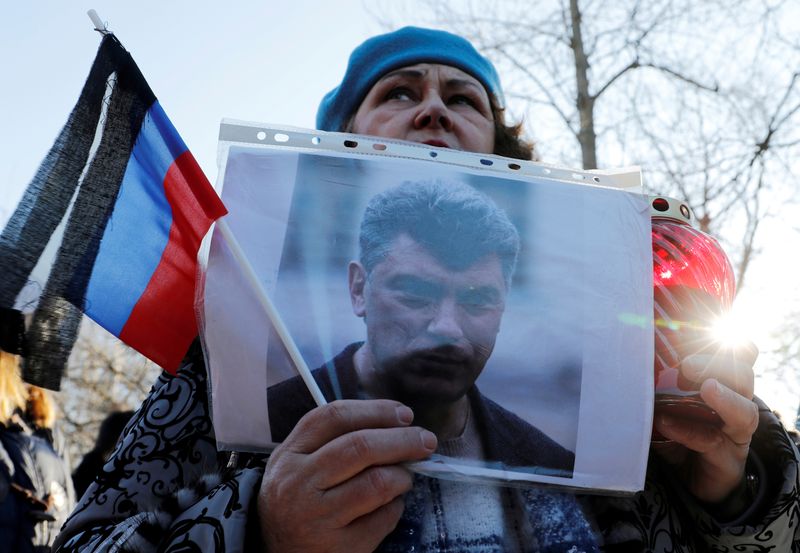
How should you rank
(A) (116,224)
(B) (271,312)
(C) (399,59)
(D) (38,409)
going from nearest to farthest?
1. (B) (271,312)
2. (A) (116,224)
3. (C) (399,59)
4. (D) (38,409)

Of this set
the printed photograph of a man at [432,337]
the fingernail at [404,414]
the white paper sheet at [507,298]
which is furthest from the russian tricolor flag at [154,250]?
the fingernail at [404,414]

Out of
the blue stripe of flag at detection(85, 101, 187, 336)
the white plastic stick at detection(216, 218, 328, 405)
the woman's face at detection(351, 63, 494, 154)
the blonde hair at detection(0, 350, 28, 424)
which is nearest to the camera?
the white plastic stick at detection(216, 218, 328, 405)

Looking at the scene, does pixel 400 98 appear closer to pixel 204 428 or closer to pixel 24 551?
pixel 204 428

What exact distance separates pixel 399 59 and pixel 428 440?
97 centimetres

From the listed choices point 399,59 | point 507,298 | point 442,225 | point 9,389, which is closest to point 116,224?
point 442,225

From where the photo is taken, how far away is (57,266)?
1.06 m

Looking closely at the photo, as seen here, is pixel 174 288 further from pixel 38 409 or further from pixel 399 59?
pixel 38 409

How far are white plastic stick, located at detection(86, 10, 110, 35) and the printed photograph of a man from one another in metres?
0.48

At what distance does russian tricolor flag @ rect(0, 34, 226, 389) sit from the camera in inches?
41.0

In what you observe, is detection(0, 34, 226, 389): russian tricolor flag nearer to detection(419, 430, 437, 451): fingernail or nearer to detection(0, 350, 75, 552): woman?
detection(419, 430, 437, 451): fingernail

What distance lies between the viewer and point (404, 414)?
0.93m

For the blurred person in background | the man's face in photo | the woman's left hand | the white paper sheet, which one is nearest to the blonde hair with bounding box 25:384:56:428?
the blurred person in background

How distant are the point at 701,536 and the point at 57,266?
1.07 meters

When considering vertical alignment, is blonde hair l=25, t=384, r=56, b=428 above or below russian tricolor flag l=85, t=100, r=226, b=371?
below
